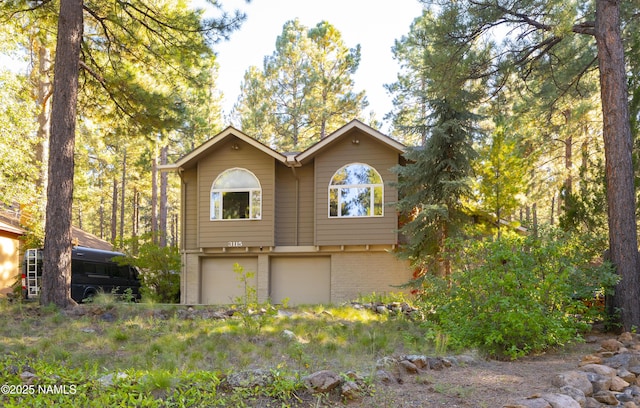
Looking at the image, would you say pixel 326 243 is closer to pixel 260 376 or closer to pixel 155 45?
pixel 155 45

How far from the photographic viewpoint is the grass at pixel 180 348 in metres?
4.67

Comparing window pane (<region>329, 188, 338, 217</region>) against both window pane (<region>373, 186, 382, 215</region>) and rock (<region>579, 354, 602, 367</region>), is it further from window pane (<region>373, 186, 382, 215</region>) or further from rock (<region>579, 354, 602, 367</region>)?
rock (<region>579, 354, 602, 367</region>)

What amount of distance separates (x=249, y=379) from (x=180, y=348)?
2.09 metres

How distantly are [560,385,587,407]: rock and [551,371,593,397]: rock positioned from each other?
115mm

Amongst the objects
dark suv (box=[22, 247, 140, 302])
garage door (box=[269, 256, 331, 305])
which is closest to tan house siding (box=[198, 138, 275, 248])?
garage door (box=[269, 256, 331, 305])

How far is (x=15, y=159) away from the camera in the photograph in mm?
14398

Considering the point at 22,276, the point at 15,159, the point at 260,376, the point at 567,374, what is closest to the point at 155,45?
the point at 15,159

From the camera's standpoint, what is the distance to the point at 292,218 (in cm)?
1606

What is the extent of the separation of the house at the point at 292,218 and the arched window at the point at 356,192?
0.09 ft

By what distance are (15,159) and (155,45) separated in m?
5.50

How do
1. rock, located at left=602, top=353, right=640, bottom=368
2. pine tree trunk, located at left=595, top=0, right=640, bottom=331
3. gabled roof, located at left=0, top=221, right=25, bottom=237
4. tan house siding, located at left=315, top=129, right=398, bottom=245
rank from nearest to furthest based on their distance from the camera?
rock, located at left=602, top=353, right=640, bottom=368
pine tree trunk, located at left=595, top=0, right=640, bottom=331
tan house siding, located at left=315, top=129, right=398, bottom=245
gabled roof, located at left=0, top=221, right=25, bottom=237

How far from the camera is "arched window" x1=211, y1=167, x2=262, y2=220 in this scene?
51.8 ft

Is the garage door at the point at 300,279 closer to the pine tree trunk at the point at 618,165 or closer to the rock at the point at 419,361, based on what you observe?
the pine tree trunk at the point at 618,165

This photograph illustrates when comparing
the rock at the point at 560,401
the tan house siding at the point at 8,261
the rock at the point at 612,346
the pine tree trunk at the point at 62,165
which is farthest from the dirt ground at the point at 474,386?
the tan house siding at the point at 8,261
